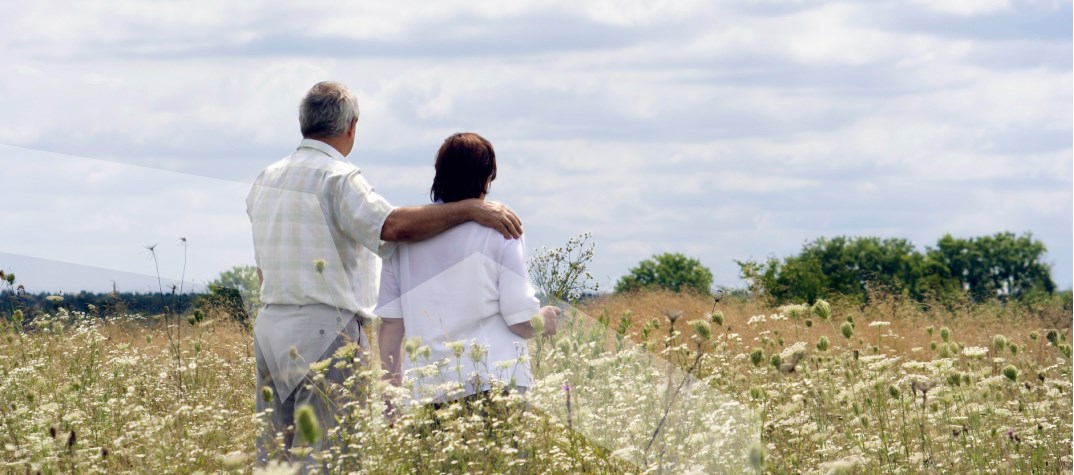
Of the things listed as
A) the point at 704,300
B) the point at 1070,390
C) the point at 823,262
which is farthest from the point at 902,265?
the point at 1070,390

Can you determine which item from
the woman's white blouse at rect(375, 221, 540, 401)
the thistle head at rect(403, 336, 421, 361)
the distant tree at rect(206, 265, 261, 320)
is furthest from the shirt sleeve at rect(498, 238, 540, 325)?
A: the distant tree at rect(206, 265, 261, 320)

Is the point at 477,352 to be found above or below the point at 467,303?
below

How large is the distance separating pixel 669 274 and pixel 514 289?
14403 millimetres

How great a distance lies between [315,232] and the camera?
14.0 feet

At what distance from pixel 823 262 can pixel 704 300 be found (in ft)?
16.6

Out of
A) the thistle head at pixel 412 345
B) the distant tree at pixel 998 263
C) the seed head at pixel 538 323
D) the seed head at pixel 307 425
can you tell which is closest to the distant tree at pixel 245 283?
the thistle head at pixel 412 345

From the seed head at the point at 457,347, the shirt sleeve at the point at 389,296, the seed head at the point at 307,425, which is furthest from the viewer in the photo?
the shirt sleeve at the point at 389,296

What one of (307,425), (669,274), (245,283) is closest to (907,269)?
(669,274)

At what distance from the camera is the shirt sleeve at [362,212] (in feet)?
13.4

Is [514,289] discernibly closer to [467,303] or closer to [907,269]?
[467,303]

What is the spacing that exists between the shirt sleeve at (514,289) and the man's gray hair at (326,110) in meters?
0.97

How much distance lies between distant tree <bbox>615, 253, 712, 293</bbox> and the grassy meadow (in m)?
10.9

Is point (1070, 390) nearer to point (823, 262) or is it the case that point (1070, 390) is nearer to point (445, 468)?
point (445, 468)

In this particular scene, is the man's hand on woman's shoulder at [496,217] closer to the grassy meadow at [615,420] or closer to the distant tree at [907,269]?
the grassy meadow at [615,420]
